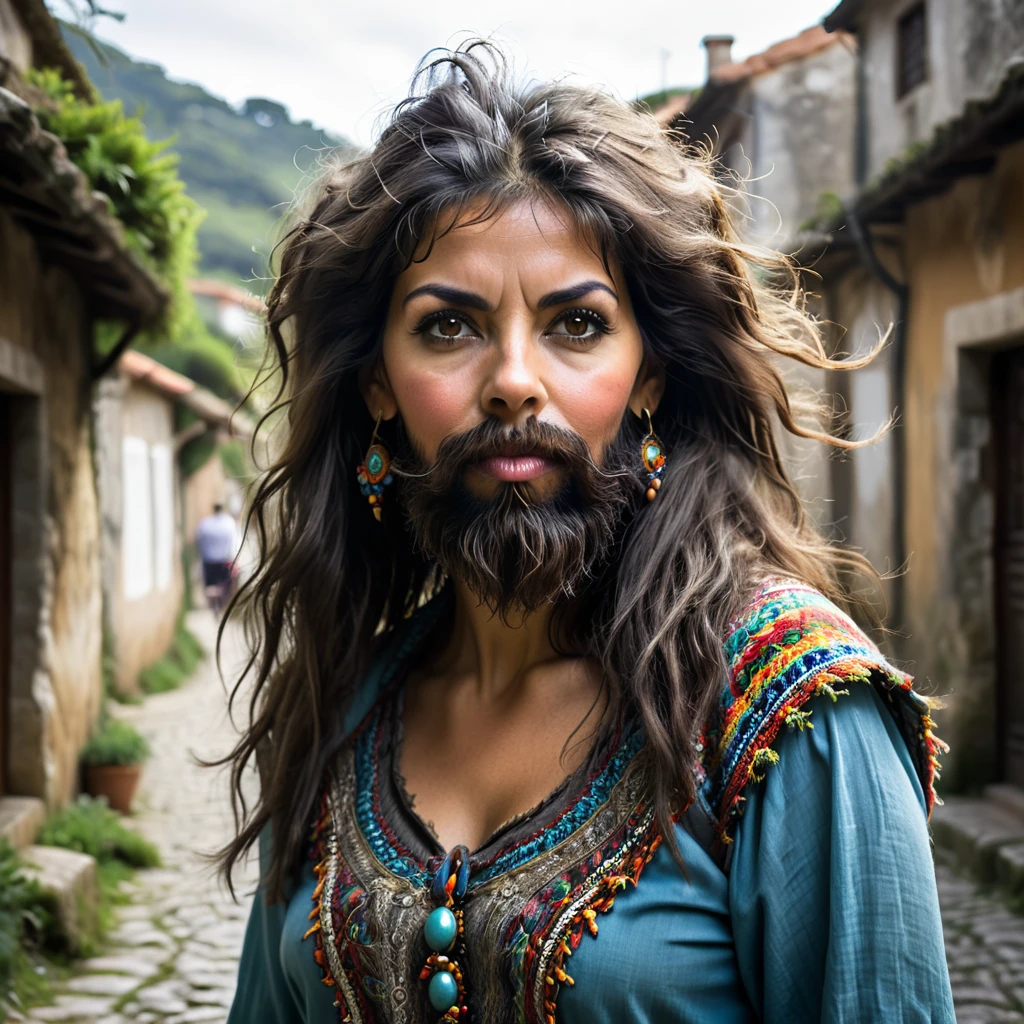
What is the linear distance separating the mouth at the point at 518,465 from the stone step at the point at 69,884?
3.57 meters

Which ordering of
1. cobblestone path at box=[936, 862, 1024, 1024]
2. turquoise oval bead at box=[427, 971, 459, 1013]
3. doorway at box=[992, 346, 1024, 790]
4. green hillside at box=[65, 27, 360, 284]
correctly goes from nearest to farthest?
turquoise oval bead at box=[427, 971, 459, 1013]
cobblestone path at box=[936, 862, 1024, 1024]
doorway at box=[992, 346, 1024, 790]
green hillside at box=[65, 27, 360, 284]

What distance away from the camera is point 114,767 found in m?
6.55

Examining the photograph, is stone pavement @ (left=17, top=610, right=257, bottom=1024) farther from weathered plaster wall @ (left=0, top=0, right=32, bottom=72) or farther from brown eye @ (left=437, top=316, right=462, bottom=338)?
weathered plaster wall @ (left=0, top=0, right=32, bottom=72)

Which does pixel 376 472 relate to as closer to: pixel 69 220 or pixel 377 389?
pixel 377 389

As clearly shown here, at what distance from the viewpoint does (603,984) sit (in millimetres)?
1445

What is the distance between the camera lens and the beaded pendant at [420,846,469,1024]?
5.21 feet

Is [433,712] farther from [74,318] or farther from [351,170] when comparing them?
[74,318]

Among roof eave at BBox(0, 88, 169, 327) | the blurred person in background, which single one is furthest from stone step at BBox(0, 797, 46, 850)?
the blurred person in background

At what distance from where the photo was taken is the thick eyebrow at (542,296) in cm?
170

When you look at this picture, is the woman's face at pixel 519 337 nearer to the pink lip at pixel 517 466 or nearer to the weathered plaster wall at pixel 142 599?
the pink lip at pixel 517 466

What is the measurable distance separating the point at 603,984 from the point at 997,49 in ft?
22.4

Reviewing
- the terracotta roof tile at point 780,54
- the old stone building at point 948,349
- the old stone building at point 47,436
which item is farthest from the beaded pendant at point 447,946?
the terracotta roof tile at point 780,54

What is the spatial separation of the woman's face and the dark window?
778 centimetres

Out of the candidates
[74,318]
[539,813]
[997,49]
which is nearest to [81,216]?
[74,318]
